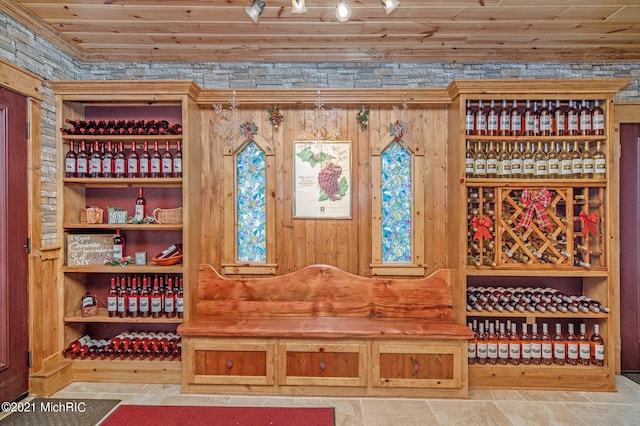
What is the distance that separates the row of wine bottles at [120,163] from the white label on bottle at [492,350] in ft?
9.42

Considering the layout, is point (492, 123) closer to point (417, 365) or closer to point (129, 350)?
point (417, 365)

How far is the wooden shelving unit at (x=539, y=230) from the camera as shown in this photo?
2.94 meters

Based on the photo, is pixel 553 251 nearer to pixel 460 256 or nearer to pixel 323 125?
pixel 460 256

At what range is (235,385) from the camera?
2.85 m

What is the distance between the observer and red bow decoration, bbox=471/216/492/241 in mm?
2965

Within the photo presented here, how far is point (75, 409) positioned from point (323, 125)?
9.37ft

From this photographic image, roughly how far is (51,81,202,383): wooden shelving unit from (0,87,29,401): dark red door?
31cm

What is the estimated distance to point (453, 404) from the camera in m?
2.72

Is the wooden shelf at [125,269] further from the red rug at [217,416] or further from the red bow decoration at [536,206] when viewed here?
the red bow decoration at [536,206]

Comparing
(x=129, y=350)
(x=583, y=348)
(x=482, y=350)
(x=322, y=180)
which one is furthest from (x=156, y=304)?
(x=583, y=348)

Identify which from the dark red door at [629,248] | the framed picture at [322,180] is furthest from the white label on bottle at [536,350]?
the framed picture at [322,180]

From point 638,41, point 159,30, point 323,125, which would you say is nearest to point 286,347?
point 323,125

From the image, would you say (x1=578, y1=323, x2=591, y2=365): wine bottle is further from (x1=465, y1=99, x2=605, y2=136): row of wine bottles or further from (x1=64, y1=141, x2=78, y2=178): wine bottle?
(x1=64, y1=141, x2=78, y2=178): wine bottle

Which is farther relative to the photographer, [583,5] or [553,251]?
[553,251]
